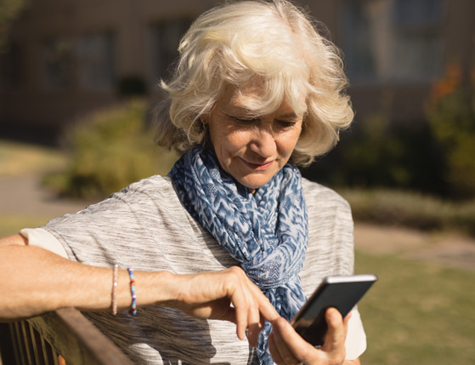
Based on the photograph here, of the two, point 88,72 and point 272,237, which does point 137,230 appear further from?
point 88,72

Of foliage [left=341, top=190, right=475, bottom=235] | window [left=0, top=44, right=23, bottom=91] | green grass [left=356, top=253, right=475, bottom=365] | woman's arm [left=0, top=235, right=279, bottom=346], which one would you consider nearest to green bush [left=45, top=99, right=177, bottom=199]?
foliage [left=341, top=190, right=475, bottom=235]

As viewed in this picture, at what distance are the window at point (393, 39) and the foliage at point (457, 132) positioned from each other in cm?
237

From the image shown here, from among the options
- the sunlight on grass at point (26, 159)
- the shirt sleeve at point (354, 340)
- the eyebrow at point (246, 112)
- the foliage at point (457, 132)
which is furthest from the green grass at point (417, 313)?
the sunlight on grass at point (26, 159)

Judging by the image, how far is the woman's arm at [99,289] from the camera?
1.35 metres

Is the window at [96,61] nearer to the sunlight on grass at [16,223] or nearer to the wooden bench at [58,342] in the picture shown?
A: the sunlight on grass at [16,223]

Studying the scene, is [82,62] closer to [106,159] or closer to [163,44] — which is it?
[163,44]

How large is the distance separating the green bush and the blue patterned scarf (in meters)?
5.78

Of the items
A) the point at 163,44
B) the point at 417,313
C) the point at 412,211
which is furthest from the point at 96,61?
the point at 417,313

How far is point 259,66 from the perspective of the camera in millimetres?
1721

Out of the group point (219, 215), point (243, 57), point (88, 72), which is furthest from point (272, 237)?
point (88, 72)

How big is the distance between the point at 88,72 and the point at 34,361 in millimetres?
17057

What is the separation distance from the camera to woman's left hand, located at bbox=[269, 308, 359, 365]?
1335mm

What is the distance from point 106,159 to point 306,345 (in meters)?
7.59

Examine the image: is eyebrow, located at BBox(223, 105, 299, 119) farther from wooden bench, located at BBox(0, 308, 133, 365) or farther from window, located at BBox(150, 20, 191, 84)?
window, located at BBox(150, 20, 191, 84)
